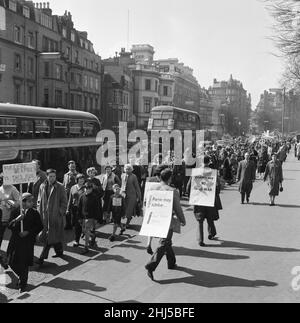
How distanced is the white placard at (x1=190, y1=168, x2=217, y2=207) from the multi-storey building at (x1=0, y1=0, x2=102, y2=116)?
83.4 ft

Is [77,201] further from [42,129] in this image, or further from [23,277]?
[42,129]

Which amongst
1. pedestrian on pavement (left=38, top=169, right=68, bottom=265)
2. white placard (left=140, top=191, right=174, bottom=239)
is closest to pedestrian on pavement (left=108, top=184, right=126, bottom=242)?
pedestrian on pavement (left=38, top=169, right=68, bottom=265)

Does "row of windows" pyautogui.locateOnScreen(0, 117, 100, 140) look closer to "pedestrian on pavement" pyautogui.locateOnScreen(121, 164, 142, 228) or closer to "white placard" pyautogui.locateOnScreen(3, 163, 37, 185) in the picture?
"pedestrian on pavement" pyautogui.locateOnScreen(121, 164, 142, 228)

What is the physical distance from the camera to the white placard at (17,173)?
29.6ft

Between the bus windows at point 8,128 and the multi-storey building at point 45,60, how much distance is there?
726 inches

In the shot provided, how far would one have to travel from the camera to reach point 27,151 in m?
17.2

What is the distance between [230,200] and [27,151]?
26.0 ft

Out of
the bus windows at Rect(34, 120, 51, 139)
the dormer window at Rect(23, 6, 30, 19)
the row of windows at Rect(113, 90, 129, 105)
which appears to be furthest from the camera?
the row of windows at Rect(113, 90, 129, 105)

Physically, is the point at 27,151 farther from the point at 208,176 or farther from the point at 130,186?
the point at 208,176

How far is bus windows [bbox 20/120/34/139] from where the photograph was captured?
16.9 m

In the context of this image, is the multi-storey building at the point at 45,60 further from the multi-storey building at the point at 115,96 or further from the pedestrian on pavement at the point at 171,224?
the pedestrian on pavement at the point at 171,224

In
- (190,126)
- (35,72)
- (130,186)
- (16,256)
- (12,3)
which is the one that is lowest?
(16,256)
